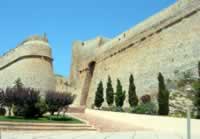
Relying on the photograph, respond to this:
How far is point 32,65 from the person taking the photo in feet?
98.3

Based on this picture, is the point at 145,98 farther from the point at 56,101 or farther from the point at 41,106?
the point at 41,106

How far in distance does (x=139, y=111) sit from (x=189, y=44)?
550 cm

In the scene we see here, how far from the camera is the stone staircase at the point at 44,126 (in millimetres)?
11127

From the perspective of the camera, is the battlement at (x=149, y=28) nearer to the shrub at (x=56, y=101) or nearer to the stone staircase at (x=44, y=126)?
the shrub at (x=56, y=101)

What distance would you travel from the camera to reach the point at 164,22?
22.1 metres

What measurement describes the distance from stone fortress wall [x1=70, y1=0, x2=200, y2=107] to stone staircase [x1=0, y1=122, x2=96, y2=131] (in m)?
8.24

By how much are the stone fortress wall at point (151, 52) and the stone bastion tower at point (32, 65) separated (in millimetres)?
5101

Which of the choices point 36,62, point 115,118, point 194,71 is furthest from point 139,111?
point 36,62

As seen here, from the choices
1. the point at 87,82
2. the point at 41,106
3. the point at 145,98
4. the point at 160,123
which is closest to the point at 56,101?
the point at 41,106

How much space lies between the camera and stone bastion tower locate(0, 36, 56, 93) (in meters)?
29.5

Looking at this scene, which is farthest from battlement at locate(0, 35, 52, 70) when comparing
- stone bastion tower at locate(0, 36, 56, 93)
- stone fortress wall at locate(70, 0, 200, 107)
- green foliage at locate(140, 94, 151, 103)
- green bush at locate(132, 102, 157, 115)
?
green bush at locate(132, 102, 157, 115)

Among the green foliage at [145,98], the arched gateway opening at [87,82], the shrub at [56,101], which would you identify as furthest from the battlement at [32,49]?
the shrub at [56,101]

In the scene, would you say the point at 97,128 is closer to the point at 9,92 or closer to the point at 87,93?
the point at 9,92

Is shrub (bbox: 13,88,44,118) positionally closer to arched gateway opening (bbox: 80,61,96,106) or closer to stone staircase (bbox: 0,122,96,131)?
stone staircase (bbox: 0,122,96,131)
